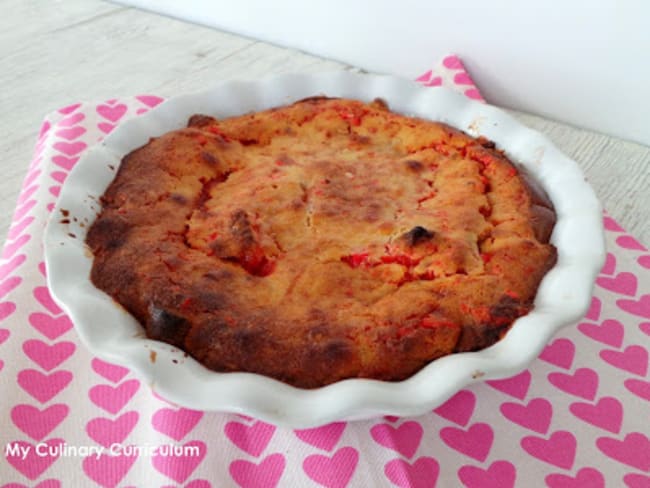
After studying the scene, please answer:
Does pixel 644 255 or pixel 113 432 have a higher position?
pixel 644 255

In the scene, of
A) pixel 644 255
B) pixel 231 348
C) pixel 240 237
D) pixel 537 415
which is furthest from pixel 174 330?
pixel 644 255

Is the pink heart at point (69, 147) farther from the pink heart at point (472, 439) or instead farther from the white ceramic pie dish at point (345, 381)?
the pink heart at point (472, 439)

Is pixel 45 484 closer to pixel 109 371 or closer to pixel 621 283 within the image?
pixel 109 371

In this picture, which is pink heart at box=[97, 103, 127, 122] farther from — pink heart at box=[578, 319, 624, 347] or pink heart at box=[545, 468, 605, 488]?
pink heart at box=[545, 468, 605, 488]

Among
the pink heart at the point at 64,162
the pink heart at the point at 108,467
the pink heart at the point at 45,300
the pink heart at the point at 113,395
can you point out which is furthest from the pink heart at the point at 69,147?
the pink heart at the point at 108,467

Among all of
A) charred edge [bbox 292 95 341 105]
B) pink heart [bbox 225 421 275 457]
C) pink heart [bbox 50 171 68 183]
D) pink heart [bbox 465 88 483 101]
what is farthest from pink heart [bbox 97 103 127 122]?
pink heart [bbox 225 421 275 457]

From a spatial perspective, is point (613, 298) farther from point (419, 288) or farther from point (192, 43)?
point (192, 43)

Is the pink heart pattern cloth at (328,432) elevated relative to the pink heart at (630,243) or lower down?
lower down
